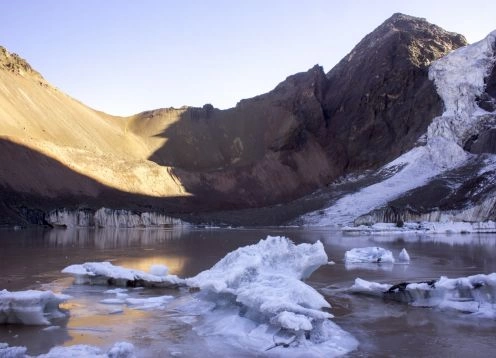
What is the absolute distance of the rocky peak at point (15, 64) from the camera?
83.6m

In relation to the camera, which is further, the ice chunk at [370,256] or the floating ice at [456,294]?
the ice chunk at [370,256]

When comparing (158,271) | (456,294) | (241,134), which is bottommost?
(456,294)

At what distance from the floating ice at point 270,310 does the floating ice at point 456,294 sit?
2.01m

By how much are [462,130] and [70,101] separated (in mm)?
60453

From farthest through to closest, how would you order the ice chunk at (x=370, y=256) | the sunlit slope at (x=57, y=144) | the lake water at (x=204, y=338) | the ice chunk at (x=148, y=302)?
1. the sunlit slope at (x=57, y=144)
2. the ice chunk at (x=370, y=256)
3. the ice chunk at (x=148, y=302)
4. the lake water at (x=204, y=338)

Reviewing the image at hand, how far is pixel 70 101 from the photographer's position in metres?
91.7

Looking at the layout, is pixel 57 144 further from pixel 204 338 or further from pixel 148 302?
pixel 204 338

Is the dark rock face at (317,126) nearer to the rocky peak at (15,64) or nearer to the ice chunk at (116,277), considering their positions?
the rocky peak at (15,64)

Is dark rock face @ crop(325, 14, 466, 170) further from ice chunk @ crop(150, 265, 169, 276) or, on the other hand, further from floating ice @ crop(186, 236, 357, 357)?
floating ice @ crop(186, 236, 357, 357)

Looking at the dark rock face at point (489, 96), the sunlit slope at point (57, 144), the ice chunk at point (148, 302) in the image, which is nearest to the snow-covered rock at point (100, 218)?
the sunlit slope at point (57, 144)

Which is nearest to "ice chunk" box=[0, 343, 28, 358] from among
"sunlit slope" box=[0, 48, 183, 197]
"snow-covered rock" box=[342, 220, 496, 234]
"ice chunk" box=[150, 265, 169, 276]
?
"ice chunk" box=[150, 265, 169, 276]

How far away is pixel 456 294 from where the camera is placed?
11.9 meters

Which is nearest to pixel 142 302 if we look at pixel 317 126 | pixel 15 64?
pixel 15 64

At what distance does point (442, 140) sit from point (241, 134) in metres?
43.5
